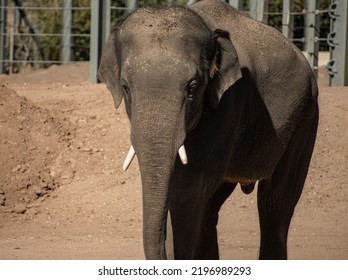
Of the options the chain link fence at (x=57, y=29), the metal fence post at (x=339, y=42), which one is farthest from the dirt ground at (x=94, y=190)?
the chain link fence at (x=57, y=29)

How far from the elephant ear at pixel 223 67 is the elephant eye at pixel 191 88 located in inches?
12.7

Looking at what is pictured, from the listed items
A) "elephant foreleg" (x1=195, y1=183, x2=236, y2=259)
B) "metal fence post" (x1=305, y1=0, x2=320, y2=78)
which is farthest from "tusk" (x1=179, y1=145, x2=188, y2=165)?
"metal fence post" (x1=305, y1=0, x2=320, y2=78)

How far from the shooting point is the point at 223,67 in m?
7.29

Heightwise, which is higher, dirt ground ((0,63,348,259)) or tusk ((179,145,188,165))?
tusk ((179,145,188,165))

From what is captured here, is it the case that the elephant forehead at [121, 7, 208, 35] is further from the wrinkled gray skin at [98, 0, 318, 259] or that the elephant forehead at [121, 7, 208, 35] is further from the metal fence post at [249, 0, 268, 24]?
the metal fence post at [249, 0, 268, 24]

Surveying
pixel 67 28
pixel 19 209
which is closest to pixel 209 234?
pixel 19 209

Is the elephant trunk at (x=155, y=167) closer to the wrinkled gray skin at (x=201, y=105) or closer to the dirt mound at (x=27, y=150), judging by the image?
the wrinkled gray skin at (x=201, y=105)

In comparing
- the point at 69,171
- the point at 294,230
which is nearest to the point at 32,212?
the point at 69,171

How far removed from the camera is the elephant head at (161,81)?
6.66 m

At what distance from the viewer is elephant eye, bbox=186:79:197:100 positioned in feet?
22.6

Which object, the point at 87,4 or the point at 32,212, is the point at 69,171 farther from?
the point at 87,4

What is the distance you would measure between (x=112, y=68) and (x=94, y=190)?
5.27 meters

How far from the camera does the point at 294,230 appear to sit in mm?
11750

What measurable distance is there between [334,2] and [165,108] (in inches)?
366
